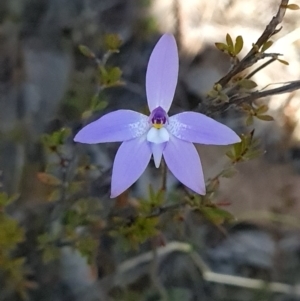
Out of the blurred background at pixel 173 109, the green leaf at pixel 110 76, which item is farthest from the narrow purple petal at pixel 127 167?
the blurred background at pixel 173 109

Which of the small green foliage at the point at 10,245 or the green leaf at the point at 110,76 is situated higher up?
the green leaf at the point at 110,76

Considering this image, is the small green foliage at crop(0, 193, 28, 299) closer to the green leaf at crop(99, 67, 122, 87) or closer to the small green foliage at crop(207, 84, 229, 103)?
the green leaf at crop(99, 67, 122, 87)

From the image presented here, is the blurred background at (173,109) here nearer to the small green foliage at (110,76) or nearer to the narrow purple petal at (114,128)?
the small green foliage at (110,76)

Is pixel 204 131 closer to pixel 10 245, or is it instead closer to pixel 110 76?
pixel 110 76

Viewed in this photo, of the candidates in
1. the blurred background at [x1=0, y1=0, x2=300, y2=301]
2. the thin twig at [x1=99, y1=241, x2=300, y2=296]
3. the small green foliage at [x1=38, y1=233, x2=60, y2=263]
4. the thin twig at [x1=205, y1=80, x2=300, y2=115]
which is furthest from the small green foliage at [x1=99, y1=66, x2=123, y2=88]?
the thin twig at [x1=99, y1=241, x2=300, y2=296]

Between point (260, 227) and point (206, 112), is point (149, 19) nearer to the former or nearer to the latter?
point (260, 227)

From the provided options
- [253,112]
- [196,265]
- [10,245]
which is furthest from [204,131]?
[196,265]

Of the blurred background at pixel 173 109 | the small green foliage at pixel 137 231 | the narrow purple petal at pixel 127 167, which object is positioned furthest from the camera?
the blurred background at pixel 173 109

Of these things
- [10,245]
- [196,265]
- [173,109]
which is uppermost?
[173,109]
